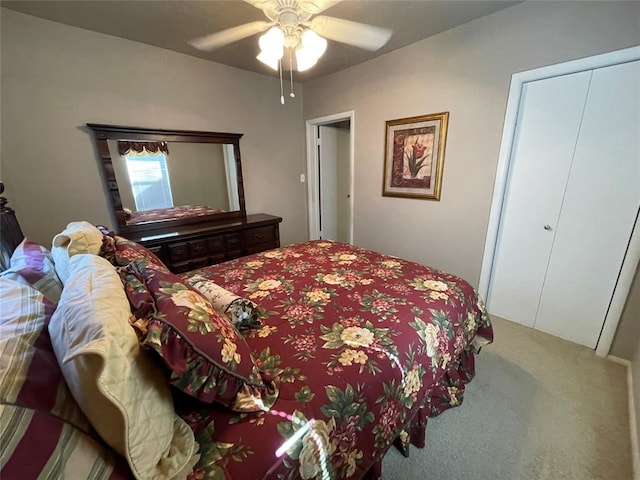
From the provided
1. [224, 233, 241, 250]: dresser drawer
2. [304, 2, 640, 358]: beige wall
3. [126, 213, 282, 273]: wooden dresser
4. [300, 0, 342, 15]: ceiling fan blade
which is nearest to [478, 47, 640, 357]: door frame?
[304, 2, 640, 358]: beige wall

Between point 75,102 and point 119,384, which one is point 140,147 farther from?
point 119,384

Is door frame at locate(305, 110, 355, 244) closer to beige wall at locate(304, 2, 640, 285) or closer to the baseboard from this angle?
beige wall at locate(304, 2, 640, 285)

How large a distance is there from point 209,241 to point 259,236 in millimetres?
586

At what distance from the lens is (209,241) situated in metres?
2.70

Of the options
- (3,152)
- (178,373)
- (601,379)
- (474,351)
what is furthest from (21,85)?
(601,379)

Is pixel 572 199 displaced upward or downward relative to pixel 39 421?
upward

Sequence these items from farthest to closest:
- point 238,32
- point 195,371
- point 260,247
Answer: point 260,247 < point 238,32 < point 195,371

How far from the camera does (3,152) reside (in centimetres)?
201

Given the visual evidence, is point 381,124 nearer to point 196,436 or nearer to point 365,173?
point 365,173

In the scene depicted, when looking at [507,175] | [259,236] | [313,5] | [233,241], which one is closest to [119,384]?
[313,5]

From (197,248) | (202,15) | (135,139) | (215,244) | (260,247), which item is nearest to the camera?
(202,15)

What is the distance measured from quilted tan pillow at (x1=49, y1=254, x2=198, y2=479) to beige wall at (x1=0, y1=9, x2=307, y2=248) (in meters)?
2.26

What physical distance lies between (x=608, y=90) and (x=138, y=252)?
3037 mm

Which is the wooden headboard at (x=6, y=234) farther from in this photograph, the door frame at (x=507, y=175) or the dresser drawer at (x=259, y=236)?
the door frame at (x=507, y=175)
